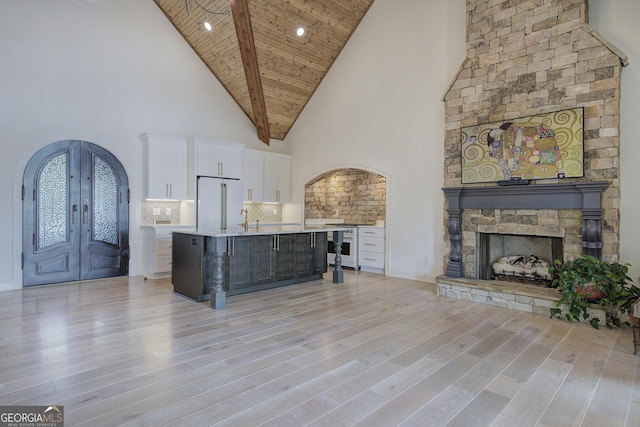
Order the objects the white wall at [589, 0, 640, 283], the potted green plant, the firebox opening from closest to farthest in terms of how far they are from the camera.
→ the potted green plant < the white wall at [589, 0, 640, 283] < the firebox opening

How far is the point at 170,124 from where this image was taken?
7148 mm

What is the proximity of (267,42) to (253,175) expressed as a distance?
2.83m

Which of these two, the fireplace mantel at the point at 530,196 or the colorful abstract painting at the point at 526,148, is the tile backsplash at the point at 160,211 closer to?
the fireplace mantel at the point at 530,196

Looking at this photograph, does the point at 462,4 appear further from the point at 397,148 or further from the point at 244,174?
the point at 244,174

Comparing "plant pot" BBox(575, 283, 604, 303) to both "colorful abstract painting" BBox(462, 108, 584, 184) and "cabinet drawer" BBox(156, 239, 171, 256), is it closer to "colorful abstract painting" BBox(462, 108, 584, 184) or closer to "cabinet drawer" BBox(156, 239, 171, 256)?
"colorful abstract painting" BBox(462, 108, 584, 184)

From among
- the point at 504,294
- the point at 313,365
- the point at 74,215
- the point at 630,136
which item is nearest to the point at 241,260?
→ the point at 313,365

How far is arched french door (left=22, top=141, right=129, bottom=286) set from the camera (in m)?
5.60

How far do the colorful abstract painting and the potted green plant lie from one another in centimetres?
119

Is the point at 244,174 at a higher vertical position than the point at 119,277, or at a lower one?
higher

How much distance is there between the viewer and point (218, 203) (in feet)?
24.0

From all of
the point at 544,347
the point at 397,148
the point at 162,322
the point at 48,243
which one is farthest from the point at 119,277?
the point at 544,347

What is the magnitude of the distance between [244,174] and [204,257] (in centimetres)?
359

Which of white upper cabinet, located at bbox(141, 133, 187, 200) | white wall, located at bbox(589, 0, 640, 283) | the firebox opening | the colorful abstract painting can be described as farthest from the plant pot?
white upper cabinet, located at bbox(141, 133, 187, 200)

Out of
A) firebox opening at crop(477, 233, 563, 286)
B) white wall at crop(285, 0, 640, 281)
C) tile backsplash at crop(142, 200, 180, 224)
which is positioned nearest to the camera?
firebox opening at crop(477, 233, 563, 286)
